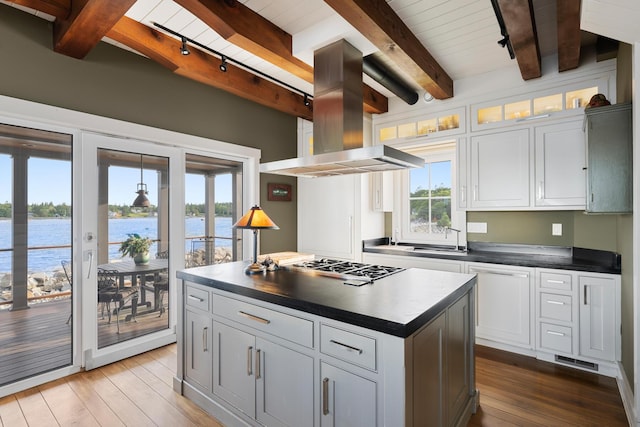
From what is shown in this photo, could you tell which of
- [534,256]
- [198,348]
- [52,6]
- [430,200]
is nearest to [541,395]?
[534,256]

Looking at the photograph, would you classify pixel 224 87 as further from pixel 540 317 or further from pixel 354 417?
pixel 540 317

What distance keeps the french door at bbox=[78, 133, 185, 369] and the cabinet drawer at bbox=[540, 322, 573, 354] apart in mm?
3495

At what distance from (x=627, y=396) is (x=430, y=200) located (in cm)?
Result: 252

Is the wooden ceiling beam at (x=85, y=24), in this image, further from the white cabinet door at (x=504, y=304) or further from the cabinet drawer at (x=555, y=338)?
the cabinet drawer at (x=555, y=338)

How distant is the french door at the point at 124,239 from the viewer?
289 centimetres

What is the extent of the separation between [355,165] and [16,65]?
2.57 metres

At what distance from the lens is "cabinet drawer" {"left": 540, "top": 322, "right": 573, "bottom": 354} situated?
285cm

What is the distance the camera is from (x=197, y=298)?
7.83ft

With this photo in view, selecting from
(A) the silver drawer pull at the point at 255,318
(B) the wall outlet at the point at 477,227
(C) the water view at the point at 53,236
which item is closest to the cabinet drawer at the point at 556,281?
(B) the wall outlet at the point at 477,227

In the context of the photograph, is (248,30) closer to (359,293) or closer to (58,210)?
(359,293)

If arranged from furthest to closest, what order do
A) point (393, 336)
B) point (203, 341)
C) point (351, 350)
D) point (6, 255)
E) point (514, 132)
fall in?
point (514, 132) < point (6, 255) < point (203, 341) < point (351, 350) < point (393, 336)

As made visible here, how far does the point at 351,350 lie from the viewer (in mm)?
1531

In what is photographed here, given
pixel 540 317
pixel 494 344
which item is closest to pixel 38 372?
pixel 494 344

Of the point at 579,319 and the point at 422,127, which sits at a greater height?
the point at 422,127
